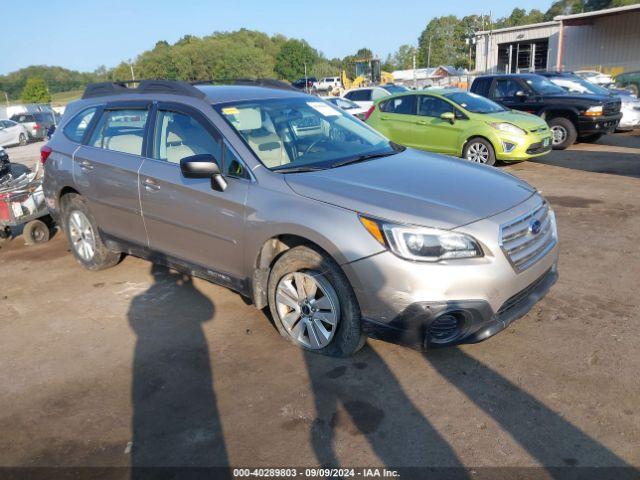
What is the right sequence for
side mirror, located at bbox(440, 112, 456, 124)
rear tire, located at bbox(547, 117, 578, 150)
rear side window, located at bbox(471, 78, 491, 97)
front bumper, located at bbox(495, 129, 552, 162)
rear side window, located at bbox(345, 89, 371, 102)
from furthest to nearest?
rear side window, located at bbox(345, 89, 371, 102) → rear side window, located at bbox(471, 78, 491, 97) → rear tire, located at bbox(547, 117, 578, 150) → side mirror, located at bbox(440, 112, 456, 124) → front bumper, located at bbox(495, 129, 552, 162)

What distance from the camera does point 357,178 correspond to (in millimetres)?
3557

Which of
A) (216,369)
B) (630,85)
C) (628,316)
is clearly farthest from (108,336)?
(630,85)

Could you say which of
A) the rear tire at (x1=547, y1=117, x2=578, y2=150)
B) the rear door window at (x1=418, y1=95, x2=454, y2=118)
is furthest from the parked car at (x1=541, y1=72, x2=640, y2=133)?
the rear door window at (x1=418, y1=95, x2=454, y2=118)

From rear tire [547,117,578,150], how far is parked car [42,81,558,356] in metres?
8.98

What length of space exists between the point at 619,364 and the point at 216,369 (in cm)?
260

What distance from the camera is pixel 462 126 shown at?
985 centimetres

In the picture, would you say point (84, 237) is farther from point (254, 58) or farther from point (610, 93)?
point (254, 58)

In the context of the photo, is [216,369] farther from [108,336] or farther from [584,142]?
[584,142]

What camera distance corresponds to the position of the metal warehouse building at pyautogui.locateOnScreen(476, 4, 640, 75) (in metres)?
37.0

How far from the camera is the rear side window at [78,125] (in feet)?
17.1

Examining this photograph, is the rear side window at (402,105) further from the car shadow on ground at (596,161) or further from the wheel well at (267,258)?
the wheel well at (267,258)

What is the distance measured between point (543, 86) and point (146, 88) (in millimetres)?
10518

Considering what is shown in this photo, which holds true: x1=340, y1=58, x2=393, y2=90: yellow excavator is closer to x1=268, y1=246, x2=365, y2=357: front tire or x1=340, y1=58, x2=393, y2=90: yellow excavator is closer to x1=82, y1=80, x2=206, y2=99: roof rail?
x1=82, y1=80, x2=206, y2=99: roof rail

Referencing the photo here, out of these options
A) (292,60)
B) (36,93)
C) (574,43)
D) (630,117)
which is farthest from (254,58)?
(630,117)
